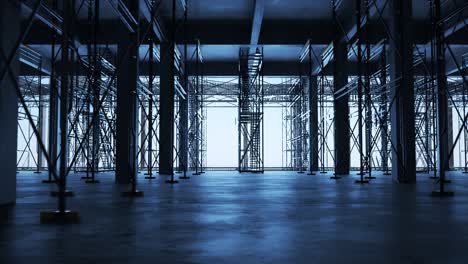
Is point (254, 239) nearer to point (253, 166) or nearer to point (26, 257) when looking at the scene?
point (26, 257)

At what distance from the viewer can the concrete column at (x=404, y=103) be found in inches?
423

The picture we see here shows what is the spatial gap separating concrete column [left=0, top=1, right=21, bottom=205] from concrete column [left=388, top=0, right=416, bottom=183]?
7810mm

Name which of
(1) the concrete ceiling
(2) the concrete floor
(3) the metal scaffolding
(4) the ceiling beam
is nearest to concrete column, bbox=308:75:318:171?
(3) the metal scaffolding

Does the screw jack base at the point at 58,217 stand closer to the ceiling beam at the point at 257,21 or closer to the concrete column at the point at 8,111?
the concrete column at the point at 8,111

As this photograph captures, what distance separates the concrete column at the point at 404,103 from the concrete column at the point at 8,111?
7810 mm

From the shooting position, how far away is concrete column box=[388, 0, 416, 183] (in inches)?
423

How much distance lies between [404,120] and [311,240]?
27.5 feet

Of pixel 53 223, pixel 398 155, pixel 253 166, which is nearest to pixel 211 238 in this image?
pixel 53 223

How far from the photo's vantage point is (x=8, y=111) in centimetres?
562

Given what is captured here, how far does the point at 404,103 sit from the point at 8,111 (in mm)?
8312

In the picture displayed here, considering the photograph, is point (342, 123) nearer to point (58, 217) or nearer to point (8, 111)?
point (8, 111)

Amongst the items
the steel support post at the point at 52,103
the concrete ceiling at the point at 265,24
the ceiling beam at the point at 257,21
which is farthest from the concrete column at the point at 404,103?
the steel support post at the point at 52,103

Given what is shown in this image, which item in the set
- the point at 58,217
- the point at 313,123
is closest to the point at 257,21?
the point at 313,123

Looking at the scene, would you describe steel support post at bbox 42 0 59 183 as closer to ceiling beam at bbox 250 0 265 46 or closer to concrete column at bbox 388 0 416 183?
ceiling beam at bbox 250 0 265 46
